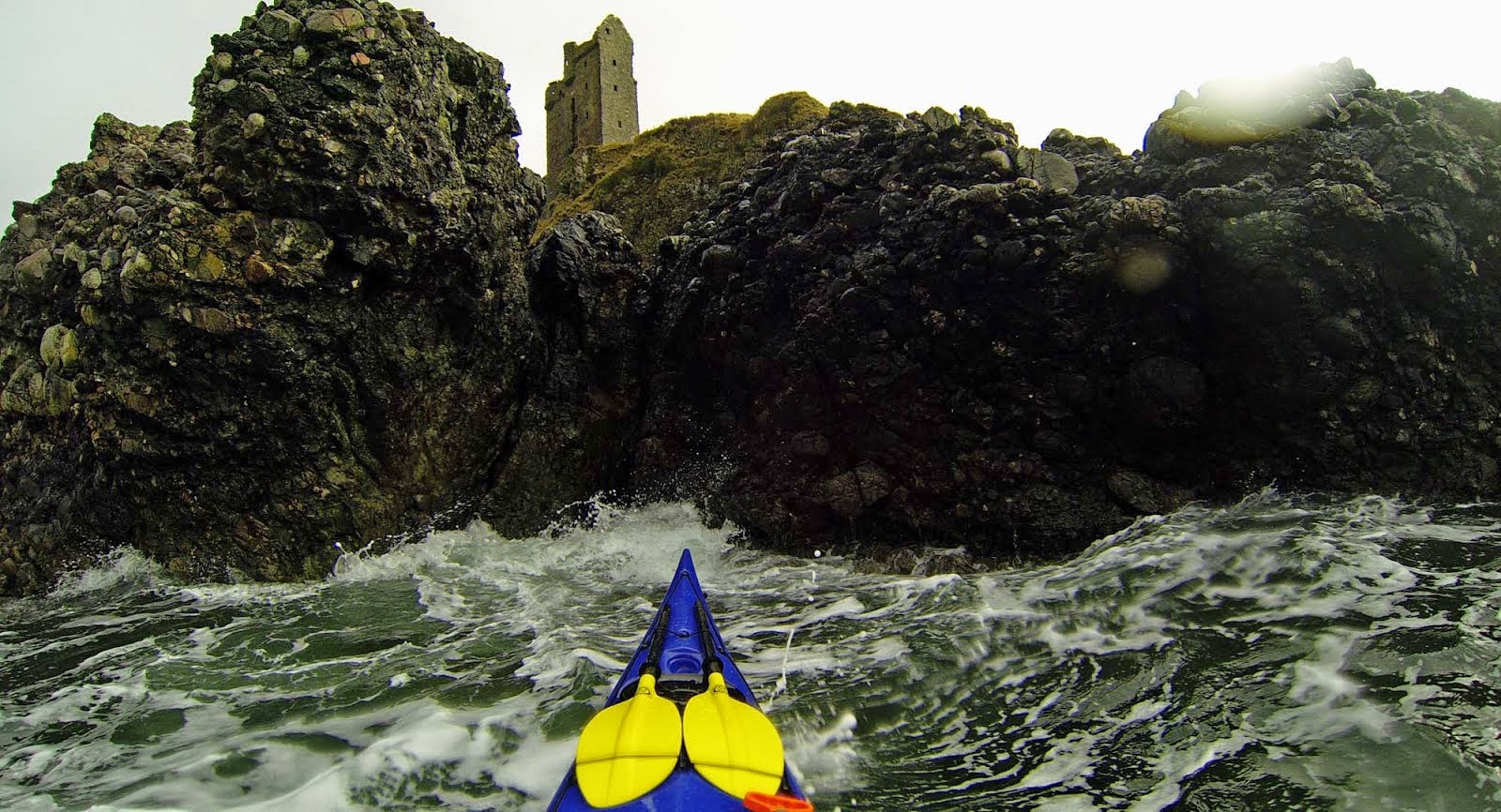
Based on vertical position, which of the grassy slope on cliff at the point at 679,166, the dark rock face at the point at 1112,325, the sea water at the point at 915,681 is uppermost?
the grassy slope on cliff at the point at 679,166

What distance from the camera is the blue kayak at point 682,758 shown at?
2.42m

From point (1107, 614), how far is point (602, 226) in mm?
8220

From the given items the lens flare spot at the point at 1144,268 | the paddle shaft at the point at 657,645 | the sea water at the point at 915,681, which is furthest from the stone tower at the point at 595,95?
the paddle shaft at the point at 657,645

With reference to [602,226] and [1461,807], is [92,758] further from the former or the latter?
[602,226]

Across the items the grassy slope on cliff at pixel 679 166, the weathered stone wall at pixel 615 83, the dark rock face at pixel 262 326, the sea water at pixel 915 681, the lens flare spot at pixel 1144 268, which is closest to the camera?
the sea water at pixel 915 681

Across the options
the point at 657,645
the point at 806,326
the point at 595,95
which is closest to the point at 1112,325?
the point at 806,326

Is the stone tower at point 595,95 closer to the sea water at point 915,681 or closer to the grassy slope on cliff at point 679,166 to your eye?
the grassy slope on cliff at point 679,166

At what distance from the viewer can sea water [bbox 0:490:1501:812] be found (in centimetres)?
269

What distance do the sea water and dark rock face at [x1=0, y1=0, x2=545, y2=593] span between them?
Answer: 996mm

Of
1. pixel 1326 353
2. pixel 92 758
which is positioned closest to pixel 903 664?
pixel 92 758

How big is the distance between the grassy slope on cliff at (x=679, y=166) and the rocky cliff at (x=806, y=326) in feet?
27.8

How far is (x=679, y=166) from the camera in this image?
1770cm

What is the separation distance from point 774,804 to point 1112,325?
5352 millimetres

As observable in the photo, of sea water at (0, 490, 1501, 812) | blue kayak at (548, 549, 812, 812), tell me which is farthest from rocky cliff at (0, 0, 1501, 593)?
blue kayak at (548, 549, 812, 812)
